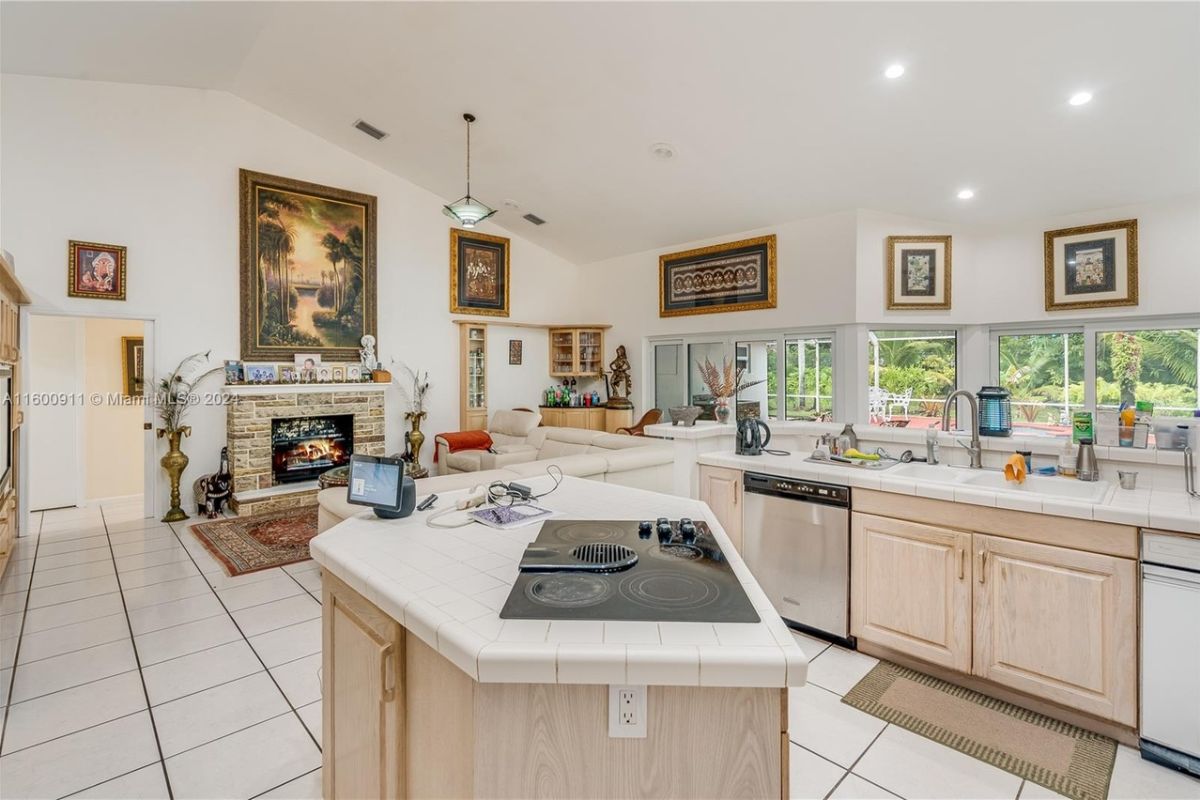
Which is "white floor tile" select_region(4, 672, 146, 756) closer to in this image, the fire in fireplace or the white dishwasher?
the fire in fireplace

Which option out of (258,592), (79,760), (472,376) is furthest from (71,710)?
(472,376)

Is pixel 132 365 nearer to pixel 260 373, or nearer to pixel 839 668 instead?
pixel 260 373

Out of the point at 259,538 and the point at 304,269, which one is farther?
the point at 304,269

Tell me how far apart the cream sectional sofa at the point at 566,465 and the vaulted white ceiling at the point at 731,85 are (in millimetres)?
2672

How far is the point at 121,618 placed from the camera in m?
3.08

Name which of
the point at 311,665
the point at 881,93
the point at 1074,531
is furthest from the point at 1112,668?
the point at 881,93

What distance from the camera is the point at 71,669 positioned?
254cm

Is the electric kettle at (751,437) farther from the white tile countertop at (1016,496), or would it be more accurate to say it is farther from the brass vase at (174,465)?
the brass vase at (174,465)

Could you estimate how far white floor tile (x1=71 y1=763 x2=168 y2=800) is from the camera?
1786mm

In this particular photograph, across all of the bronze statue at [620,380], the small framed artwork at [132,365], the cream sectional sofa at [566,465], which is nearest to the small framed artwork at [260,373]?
the small framed artwork at [132,365]

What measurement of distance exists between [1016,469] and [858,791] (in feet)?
5.03

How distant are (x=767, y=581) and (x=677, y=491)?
2.26 feet

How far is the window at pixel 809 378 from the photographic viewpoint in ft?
19.2

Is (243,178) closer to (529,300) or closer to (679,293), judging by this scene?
(529,300)
